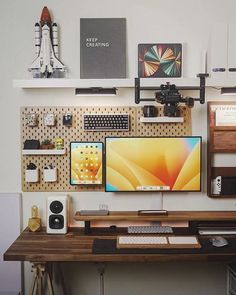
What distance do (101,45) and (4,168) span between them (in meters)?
1.18

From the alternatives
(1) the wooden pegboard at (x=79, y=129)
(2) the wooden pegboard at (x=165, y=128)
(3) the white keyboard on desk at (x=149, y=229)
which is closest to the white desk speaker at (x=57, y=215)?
(1) the wooden pegboard at (x=79, y=129)

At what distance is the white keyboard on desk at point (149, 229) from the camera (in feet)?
8.61

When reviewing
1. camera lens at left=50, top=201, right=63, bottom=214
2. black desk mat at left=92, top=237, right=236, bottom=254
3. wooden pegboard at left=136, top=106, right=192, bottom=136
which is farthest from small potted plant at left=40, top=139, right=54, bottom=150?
black desk mat at left=92, top=237, right=236, bottom=254

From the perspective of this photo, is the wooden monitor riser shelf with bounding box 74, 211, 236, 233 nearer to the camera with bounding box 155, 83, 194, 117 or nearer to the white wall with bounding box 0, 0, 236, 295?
the white wall with bounding box 0, 0, 236, 295

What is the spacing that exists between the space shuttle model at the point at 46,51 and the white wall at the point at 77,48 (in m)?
0.09

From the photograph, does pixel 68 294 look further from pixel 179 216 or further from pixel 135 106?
pixel 135 106

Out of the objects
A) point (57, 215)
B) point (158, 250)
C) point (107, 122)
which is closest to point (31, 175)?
point (57, 215)

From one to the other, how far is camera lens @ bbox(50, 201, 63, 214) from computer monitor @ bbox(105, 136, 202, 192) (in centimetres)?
37

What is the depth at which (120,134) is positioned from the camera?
2.77 meters

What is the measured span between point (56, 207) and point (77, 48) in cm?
119

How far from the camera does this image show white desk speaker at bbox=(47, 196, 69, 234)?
265 centimetres

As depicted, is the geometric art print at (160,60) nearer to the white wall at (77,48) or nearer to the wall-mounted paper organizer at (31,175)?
the white wall at (77,48)

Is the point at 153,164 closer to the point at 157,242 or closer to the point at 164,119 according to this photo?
the point at 164,119

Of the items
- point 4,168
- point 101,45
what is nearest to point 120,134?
point 101,45
